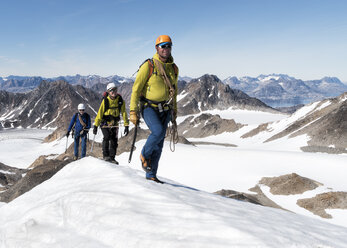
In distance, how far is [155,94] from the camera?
272 inches

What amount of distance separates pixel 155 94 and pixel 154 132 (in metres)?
1.03

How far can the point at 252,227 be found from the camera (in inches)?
156

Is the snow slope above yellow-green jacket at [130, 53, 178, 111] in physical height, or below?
below

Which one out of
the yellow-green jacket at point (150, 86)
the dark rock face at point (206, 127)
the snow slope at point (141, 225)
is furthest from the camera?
the dark rock face at point (206, 127)

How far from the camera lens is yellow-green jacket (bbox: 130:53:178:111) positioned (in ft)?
22.1

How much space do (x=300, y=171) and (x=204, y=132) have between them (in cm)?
8592

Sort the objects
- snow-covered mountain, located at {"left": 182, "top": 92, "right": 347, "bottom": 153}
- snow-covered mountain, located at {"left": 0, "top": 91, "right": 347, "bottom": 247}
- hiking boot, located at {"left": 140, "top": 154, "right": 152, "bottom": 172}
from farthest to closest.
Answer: snow-covered mountain, located at {"left": 182, "top": 92, "right": 347, "bottom": 153} → hiking boot, located at {"left": 140, "top": 154, "right": 152, "bottom": 172} → snow-covered mountain, located at {"left": 0, "top": 91, "right": 347, "bottom": 247}

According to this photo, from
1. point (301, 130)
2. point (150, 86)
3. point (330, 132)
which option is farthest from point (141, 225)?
point (301, 130)

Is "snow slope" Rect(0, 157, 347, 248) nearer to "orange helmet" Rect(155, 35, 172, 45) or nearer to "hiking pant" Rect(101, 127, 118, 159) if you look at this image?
"orange helmet" Rect(155, 35, 172, 45)

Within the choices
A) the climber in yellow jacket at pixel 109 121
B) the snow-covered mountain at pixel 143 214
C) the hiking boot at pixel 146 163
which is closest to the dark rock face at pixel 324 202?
the snow-covered mountain at pixel 143 214

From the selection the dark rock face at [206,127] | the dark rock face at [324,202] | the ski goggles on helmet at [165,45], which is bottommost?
the dark rock face at [324,202]

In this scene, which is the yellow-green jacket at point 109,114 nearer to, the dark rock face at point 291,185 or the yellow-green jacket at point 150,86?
the yellow-green jacket at point 150,86

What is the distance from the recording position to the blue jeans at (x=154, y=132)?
22.4ft

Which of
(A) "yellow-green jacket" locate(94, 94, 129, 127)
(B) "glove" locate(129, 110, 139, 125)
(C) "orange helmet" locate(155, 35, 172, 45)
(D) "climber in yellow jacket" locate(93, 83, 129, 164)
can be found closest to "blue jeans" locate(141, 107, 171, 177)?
(B) "glove" locate(129, 110, 139, 125)
